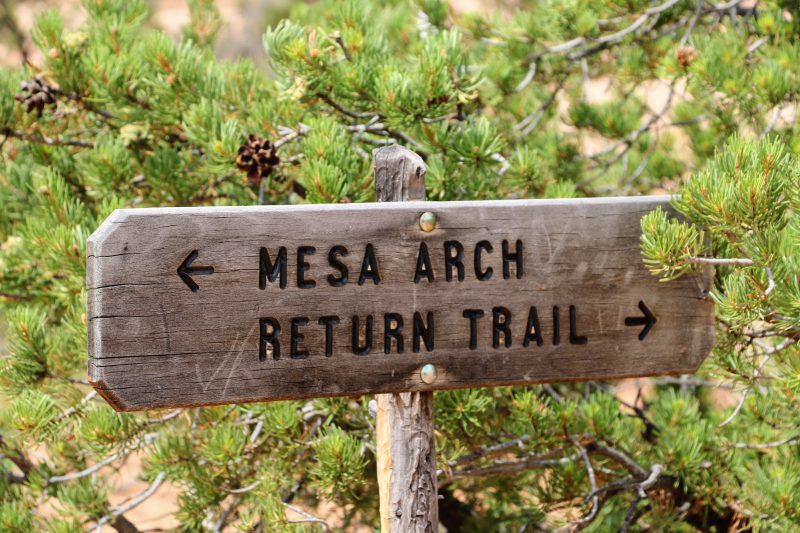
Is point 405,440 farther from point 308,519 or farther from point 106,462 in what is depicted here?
point 106,462

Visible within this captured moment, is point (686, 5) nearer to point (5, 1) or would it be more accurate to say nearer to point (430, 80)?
point (430, 80)

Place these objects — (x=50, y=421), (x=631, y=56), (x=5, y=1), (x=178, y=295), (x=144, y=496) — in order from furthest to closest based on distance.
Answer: (x=5, y=1) → (x=631, y=56) → (x=144, y=496) → (x=50, y=421) → (x=178, y=295)

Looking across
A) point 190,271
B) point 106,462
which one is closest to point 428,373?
point 190,271

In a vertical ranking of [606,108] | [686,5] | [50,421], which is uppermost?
[686,5]

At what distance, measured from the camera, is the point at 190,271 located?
3.26 feet

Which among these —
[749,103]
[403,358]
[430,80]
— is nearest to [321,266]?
[403,358]

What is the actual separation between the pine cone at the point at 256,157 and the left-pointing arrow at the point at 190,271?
18.3 inches

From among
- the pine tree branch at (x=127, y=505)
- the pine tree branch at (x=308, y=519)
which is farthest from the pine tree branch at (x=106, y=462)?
the pine tree branch at (x=308, y=519)

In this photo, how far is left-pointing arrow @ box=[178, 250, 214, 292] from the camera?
0.99m

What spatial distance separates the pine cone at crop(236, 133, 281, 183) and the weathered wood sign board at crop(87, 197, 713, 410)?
43 cm

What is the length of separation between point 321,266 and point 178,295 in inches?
6.6

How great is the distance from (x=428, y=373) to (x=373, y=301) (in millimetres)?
114

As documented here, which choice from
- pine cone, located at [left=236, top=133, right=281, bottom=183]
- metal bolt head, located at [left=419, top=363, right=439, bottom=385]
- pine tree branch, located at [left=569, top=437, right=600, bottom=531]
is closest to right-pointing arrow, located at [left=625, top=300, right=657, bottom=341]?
metal bolt head, located at [left=419, top=363, right=439, bottom=385]

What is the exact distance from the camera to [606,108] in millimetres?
2074
